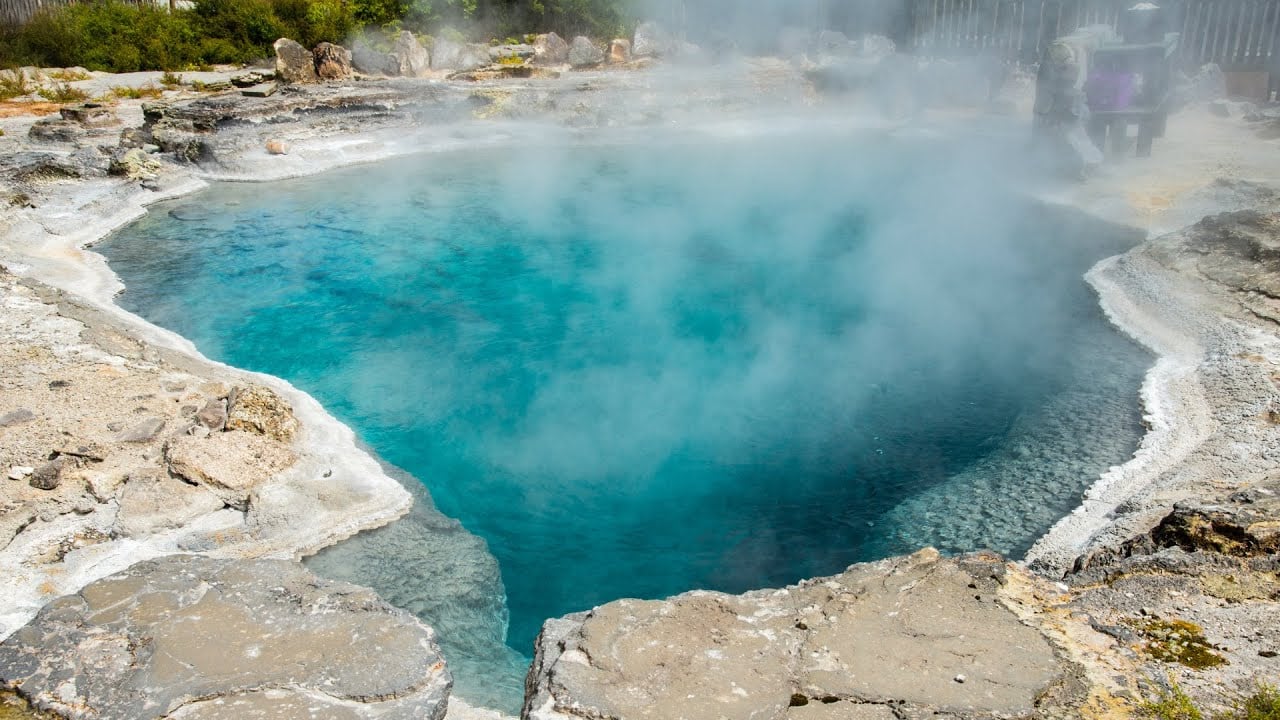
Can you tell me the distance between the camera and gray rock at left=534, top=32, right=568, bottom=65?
643 inches

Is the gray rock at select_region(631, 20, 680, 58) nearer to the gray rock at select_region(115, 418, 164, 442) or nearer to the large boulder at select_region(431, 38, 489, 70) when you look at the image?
the large boulder at select_region(431, 38, 489, 70)

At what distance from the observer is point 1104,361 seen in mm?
6250

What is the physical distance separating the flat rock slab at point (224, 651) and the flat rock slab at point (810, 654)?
0.52m

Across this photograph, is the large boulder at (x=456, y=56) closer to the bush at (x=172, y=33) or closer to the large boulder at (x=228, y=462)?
the bush at (x=172, y=33)

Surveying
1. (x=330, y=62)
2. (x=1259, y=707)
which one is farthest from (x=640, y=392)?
(x=330, y=62)

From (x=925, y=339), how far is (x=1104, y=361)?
1.30 meters

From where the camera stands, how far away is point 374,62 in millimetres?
15133

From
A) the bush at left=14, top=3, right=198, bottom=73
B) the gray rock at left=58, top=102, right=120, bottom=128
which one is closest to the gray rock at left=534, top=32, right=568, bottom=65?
the bush at left=14, top=3, right=198, bottom=73

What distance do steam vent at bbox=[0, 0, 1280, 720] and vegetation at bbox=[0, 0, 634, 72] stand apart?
133cm

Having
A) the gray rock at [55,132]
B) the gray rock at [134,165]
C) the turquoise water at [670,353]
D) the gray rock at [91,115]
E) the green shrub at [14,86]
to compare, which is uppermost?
the green shrub at [14,86]

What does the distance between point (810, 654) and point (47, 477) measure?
3742 mm

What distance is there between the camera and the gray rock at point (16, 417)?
189 inches

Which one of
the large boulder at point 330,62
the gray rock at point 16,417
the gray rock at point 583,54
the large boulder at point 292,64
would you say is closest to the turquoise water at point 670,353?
the gray rock at point 16,417

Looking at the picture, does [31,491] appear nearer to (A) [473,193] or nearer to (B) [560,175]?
(A) [473,193]
